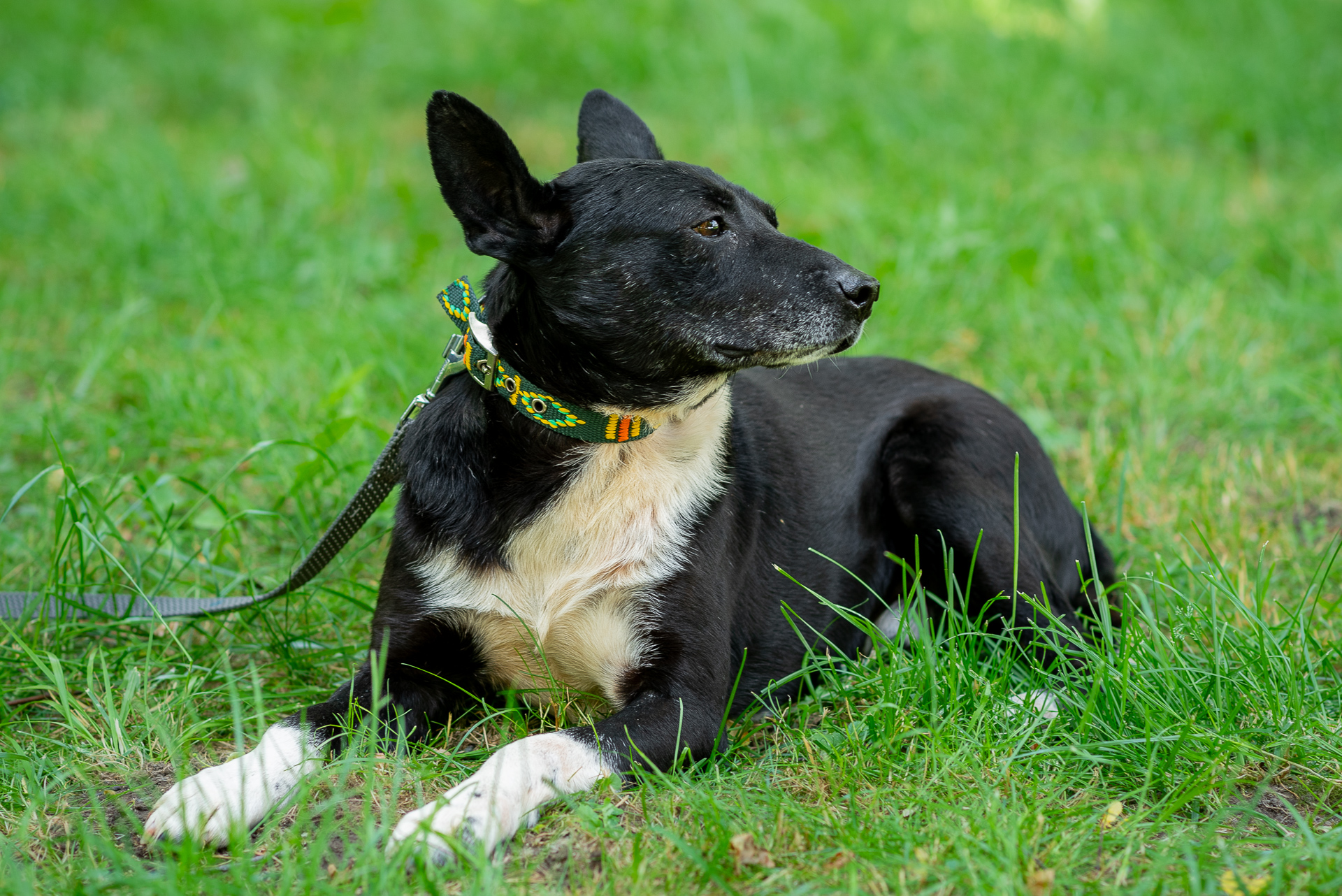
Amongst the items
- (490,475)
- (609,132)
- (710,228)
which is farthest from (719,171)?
(490,475)

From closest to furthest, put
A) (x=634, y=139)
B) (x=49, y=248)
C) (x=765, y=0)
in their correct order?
(x=634, y=139) → (x=49, y=248) → (x=765, y=0)

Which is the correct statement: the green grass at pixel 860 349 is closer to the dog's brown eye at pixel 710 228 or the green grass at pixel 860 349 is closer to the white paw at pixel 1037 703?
the white paw at pixel 1037 703

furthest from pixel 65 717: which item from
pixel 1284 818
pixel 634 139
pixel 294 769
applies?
pixel 1284 818

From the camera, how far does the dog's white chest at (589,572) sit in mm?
2363

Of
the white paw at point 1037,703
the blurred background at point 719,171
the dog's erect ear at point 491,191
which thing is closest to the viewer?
the dog's erect ear at point 491,191

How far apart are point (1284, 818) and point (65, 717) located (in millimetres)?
2520

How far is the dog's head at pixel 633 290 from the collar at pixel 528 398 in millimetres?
29

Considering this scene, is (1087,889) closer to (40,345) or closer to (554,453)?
(554,453)

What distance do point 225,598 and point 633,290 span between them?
1.37m

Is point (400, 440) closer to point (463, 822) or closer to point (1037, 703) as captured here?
point (463, 822)

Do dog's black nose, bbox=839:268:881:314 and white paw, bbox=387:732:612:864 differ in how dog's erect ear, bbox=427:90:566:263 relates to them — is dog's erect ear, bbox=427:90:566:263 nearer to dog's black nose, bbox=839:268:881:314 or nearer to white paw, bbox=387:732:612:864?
dog's black nose, bbox=839:268:881:314

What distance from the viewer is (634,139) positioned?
2.80 meters

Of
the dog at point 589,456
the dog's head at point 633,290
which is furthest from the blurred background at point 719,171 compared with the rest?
the dog's head at point 633,290

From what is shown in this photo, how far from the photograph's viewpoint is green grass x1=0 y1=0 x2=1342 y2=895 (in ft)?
6.56
